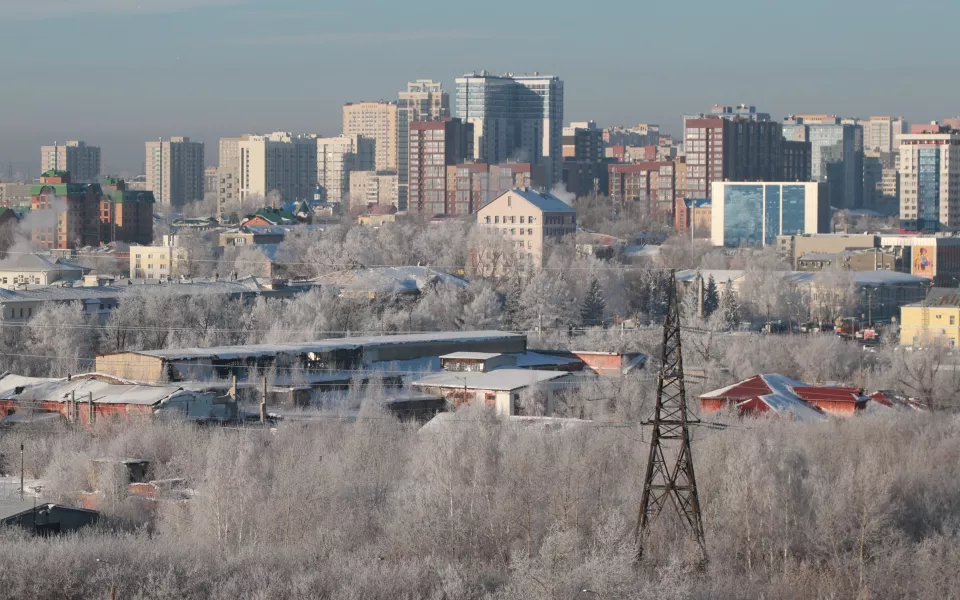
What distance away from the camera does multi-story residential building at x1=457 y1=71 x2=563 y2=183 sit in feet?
219

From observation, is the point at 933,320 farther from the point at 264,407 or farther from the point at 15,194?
the point at 15,194

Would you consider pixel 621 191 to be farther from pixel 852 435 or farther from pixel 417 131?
pixel 852 435

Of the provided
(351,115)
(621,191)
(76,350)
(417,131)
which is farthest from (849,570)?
(351,115)

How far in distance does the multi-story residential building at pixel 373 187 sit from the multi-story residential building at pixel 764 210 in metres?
20.4

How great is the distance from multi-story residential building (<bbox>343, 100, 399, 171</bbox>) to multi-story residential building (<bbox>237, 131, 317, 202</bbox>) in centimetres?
362

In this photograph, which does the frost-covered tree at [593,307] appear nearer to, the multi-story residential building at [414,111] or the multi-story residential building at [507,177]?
the multi-story residential building at [507,177]

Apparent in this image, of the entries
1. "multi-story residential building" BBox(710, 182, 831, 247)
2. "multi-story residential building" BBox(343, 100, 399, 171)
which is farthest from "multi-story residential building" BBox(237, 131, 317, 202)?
"multi-story residential building" BBox(710, 182, 831, 247)

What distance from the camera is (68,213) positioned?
137 ft

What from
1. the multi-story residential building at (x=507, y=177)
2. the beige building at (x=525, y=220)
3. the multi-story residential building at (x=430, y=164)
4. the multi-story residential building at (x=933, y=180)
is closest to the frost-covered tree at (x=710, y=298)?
the beige building at (x=525, y=220)

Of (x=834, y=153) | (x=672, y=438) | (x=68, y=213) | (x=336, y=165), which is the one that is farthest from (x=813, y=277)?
(x=336, y=165)

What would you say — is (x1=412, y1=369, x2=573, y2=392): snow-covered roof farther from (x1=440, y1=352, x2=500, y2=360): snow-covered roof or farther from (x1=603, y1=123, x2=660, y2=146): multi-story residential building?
(x1=603, y1=123, x2=660, y2=146): multi-story residential building

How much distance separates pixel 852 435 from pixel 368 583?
19.3ft

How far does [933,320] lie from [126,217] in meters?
25.4

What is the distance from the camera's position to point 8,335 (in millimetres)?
21328
